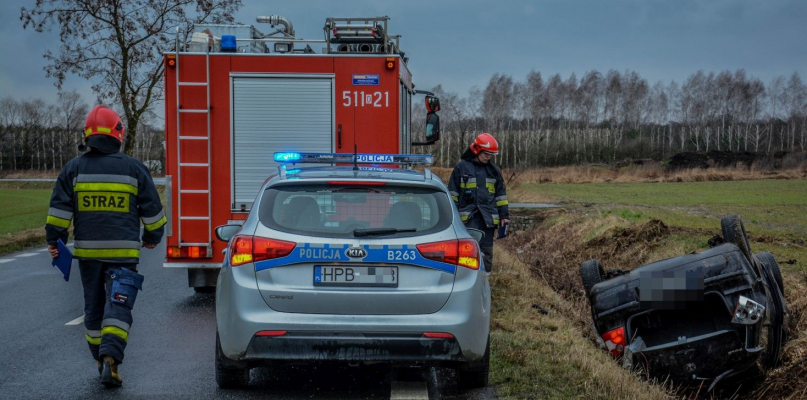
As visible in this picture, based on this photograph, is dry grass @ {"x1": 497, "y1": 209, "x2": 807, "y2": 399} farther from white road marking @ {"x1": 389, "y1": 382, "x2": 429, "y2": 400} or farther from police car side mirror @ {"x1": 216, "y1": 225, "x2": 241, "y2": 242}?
police car side mirror @ {"x1": 216, "y1": 225, "x2": 241, "y2": 242}

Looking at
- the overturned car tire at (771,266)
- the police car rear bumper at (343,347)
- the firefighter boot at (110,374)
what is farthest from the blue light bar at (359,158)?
the overturned car tire at (771,266)

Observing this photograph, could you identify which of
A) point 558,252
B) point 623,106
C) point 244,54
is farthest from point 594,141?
point 244,54

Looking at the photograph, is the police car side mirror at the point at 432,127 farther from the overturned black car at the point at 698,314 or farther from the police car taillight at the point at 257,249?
the police car taillight at the point at 257,249

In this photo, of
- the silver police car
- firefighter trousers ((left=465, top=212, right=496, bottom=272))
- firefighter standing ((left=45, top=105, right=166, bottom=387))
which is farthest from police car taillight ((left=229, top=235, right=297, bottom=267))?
firefighter trousers ((left=465, top=212, right=496, bottom=272))

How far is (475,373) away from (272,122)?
490cm

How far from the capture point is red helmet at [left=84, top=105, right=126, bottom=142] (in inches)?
234

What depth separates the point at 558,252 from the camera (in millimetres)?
15766

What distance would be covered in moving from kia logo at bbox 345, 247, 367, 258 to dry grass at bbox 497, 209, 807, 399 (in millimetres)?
2276

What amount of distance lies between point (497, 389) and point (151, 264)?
9452 millimetres

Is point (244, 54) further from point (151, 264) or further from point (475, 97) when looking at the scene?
point (475, 97)

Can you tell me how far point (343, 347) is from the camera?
200 inches

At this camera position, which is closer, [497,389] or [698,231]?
[497,389]

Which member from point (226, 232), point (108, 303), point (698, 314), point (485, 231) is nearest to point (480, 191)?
point (485, 231)

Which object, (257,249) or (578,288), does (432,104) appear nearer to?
(578,288)
